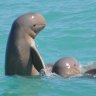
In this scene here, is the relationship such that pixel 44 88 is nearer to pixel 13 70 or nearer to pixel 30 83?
pixel 30 83

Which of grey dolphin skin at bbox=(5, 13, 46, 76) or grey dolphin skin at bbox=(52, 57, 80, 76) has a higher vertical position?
grey dolphin skin at bbox=(5, 13, 46, 76)

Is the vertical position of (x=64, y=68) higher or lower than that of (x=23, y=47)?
lower

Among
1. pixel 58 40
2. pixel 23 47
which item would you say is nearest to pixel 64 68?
pixel 23 47

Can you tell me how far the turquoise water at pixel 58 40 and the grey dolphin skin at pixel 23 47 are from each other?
267 mm

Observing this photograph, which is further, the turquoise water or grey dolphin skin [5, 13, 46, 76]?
grey dolphin skin [5, 13, 46, 76]

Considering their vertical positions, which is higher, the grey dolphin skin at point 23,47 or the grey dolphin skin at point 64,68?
the grey dolphin skin at point 23,47

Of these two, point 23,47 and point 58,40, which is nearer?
point 23,47

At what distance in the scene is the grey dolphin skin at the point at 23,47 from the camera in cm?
1114

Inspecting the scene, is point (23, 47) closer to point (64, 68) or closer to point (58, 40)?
point (64, 68)

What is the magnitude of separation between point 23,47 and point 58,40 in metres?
4.27

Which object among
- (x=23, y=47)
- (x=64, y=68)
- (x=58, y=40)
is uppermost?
(x=58, y=40)

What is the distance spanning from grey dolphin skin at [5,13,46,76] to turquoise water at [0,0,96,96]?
267 mm

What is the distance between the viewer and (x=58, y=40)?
15.4 metres

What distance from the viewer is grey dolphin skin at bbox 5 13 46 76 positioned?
11.1 m
